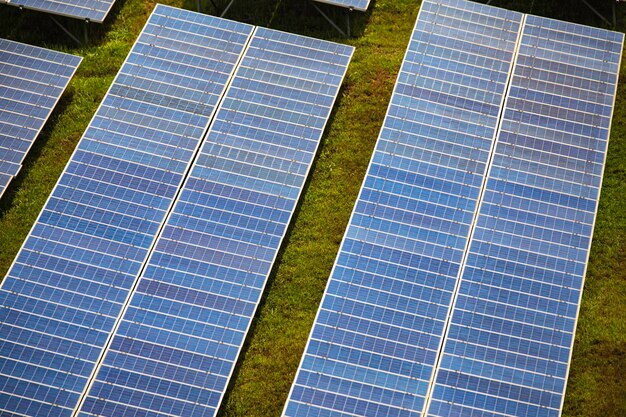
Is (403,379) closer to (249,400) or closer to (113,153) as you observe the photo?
(249,400)

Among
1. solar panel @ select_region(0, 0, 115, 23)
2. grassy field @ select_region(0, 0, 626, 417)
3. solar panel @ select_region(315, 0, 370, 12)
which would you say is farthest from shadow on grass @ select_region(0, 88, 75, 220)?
solar panel @ select_region(315, 0, 370, 12)

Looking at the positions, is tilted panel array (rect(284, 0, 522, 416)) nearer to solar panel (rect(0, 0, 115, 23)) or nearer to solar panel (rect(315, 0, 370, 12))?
solar panel (rect(315, 0, 370, 12))

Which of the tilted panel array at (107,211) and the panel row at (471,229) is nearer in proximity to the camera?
the panel row at (471,229)

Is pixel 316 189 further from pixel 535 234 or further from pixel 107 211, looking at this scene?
pixel 535 234

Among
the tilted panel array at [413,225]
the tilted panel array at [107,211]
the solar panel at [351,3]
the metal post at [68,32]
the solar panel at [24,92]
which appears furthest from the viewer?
the metal post at [68,32]

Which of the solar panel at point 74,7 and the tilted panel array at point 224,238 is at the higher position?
the solar panel at point 74,7

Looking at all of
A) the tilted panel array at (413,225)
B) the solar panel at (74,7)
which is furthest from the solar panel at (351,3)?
the solar panel at (74,7)

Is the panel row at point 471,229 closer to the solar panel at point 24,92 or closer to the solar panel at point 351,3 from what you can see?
the solar panel at point 351,3
